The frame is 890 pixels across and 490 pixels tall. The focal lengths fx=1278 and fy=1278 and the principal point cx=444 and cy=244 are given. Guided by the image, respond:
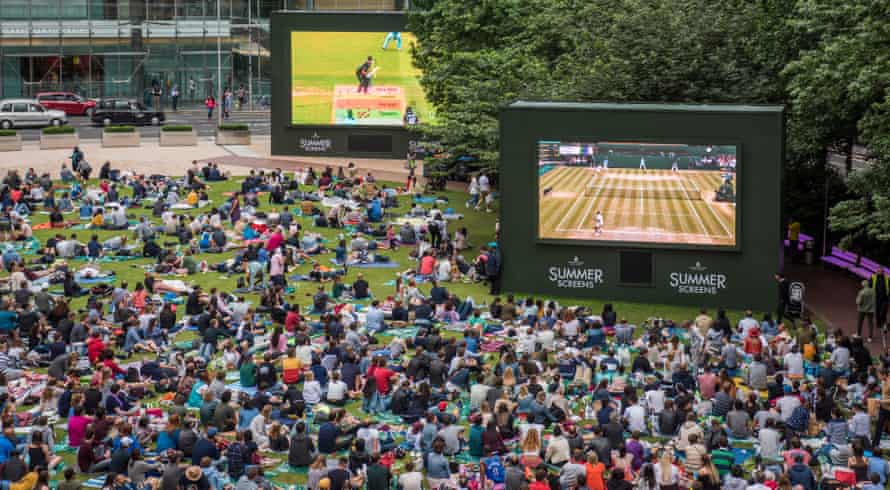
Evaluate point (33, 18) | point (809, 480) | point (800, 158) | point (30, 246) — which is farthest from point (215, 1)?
point (809, 480)

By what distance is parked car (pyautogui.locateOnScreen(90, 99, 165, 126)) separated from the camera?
65062mm

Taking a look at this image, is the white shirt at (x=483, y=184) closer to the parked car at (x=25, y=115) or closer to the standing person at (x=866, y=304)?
the standing person at (x=866, y=304)

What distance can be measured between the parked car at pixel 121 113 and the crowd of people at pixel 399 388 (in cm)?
3055

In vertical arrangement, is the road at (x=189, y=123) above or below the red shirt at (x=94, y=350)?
above

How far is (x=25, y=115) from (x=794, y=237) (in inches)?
1619

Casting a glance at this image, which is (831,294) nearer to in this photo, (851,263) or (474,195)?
(851,263)

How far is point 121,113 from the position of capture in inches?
2566

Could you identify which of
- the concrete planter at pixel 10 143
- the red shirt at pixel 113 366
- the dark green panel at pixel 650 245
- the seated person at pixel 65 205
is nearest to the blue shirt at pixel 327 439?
the red shirt at pixel 113 366

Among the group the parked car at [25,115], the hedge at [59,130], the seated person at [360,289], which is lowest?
the seated person at [360,289]

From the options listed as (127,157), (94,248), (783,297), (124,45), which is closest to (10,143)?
(127,157)

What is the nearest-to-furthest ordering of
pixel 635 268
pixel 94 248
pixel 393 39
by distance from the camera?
pixel 635 268, pixel 94 248, pixel 393 39

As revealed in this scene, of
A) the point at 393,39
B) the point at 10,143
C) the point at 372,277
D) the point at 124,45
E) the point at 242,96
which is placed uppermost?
the point at 124,45

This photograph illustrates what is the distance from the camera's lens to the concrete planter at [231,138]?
60.0 metres

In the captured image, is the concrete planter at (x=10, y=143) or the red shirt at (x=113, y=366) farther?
the concrete planter at (x=10, y=143)
